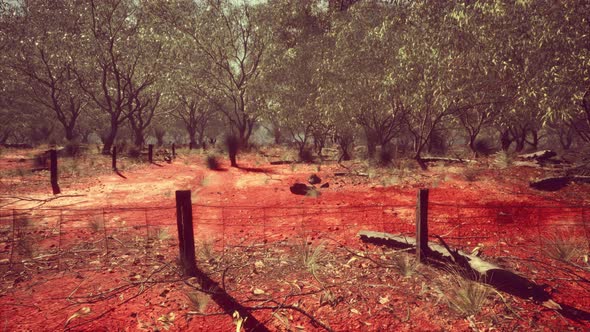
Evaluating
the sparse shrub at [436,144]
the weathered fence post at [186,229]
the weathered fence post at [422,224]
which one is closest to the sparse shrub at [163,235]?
the weathered fence post at [186,229]

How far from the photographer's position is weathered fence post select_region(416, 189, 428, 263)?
5.19m

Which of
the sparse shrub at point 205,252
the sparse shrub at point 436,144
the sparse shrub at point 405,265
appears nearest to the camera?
the sparse shrub at point 405,265

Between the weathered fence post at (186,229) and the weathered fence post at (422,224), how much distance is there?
3661 millimetres

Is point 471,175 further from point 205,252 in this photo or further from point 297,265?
point 205,252

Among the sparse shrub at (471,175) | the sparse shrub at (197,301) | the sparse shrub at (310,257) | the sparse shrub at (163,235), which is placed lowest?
the sparse shrub at (197,301)

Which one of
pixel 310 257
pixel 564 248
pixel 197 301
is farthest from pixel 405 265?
pixel 197 301

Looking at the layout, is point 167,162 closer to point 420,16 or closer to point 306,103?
point 306,103

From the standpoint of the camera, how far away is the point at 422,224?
17.2 ft

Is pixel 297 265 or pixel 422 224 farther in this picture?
pixel 297 265

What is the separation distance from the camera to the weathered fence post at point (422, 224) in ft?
17.0

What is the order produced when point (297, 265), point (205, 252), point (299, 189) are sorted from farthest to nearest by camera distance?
point (299, 189)
point (205, 252)
point (297, 265)

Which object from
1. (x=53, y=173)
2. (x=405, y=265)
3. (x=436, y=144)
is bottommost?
(x=405, y=265)

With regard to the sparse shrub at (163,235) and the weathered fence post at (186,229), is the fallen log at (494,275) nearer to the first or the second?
the weathered fence post at (186,229)

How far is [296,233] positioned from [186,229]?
2676mm
